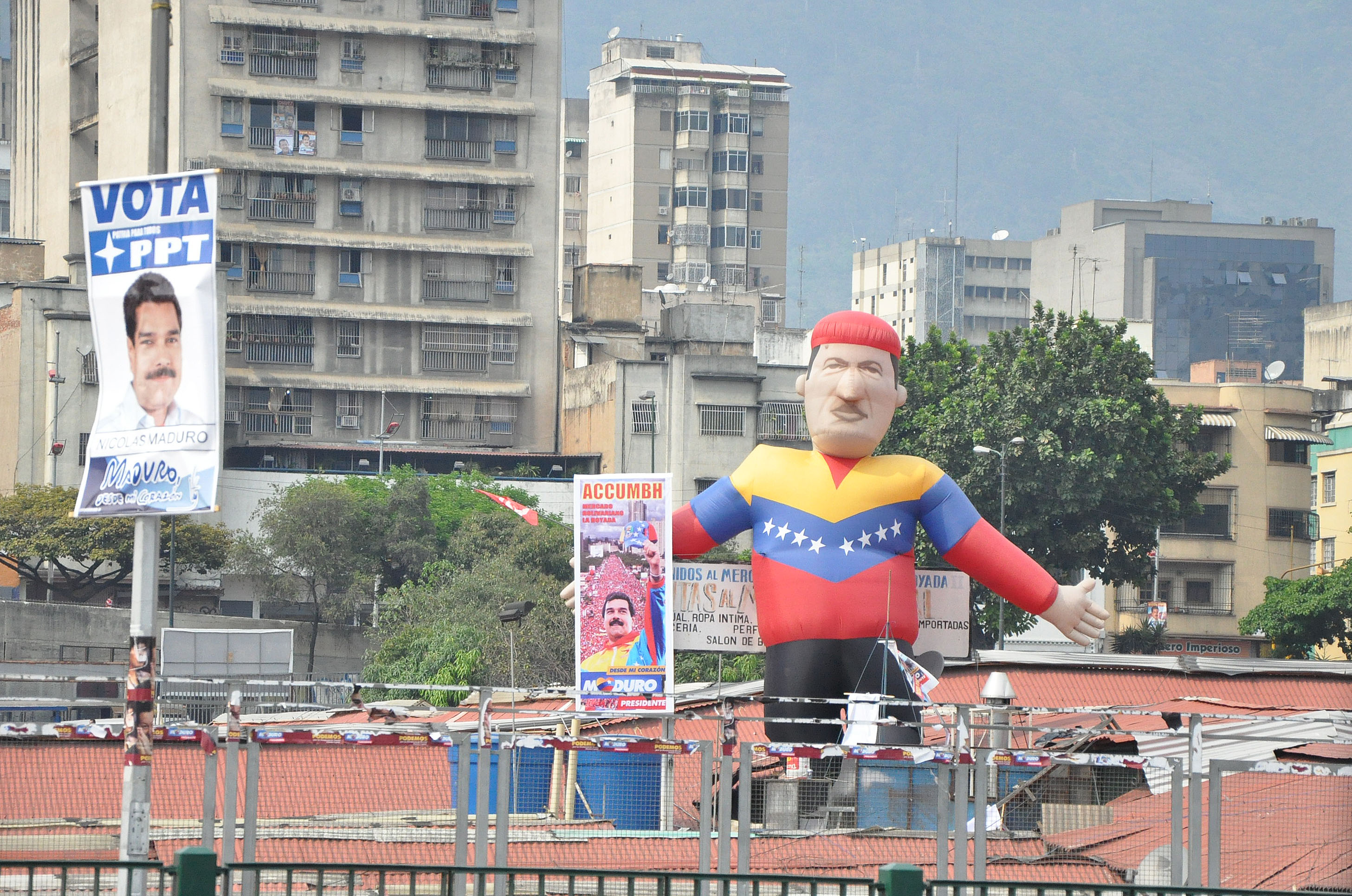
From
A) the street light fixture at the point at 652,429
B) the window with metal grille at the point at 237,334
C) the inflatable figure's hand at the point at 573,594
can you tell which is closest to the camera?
the inflatable figure's hand at the point at 573,594

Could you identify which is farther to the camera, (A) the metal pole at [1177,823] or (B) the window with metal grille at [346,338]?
(B) the window with metal grille at [346,338]

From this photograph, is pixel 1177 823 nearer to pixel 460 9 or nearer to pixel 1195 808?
pixel 1195 808

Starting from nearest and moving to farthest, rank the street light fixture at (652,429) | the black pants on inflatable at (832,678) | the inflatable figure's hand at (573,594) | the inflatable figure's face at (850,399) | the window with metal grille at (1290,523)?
1. the black pants on inflatable at (832,678)
2. the inflatable figure's face at (850,399)
3. the inflatable figure's hand at (573,594)
4. the street light fixture at (652,429)
5. the window with metal grille at (1290,523)

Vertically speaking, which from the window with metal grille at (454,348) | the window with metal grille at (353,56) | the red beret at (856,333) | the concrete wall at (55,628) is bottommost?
the concrete wall at (55,628)

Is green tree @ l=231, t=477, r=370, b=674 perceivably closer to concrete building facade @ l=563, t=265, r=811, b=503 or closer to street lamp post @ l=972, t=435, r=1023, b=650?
concrete building facade @ l=563, t=265, r=811, b=503

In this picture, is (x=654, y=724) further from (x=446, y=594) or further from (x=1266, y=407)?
(x=1266, y=407)

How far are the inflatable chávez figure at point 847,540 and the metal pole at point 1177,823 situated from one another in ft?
14.2

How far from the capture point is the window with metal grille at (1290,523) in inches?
2532

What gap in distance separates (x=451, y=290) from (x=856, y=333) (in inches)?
2151

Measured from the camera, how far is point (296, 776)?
1652 centimetres

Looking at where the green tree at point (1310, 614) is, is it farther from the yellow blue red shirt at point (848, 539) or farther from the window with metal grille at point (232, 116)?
the window with metal grille at point (232, 116)

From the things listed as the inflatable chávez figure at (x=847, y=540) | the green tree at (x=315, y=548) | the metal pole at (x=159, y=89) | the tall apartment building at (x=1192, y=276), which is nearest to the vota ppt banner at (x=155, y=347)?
the metal pole at (x=159, y=89)

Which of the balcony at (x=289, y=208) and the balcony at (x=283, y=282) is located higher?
the balcony at (x=289, y=208)

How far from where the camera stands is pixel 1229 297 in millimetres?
123000
